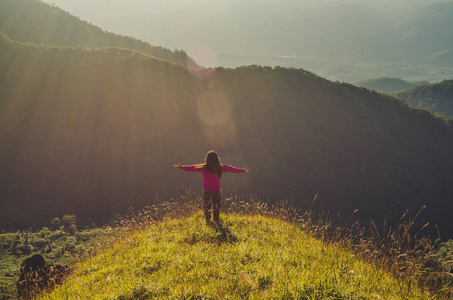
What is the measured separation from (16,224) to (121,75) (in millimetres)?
34010

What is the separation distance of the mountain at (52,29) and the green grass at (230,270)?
95086 millimetres

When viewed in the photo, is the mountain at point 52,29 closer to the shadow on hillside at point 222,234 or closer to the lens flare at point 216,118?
the lens flare at point 216,118

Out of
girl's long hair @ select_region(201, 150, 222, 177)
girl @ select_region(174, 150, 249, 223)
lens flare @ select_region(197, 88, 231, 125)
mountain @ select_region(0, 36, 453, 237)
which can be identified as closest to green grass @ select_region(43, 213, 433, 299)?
girl @ select_region(174, 150, 249, 223)

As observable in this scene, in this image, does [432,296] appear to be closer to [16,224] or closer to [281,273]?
[281,273]

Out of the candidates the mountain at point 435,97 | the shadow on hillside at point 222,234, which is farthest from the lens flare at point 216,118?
the mountain at point 435,97

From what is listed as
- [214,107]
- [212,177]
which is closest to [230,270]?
[212,177]

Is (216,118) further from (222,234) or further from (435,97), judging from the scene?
(435,97)

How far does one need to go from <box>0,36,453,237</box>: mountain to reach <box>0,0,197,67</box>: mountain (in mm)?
39457

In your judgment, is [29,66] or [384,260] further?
[29,66]

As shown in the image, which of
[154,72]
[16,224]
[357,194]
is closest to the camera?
[16,224]

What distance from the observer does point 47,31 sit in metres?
83.2

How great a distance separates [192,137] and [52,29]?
235ft

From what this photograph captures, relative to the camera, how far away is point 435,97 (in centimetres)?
15350

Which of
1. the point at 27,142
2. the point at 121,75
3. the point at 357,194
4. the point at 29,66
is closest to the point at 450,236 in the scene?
the point at 357,194
